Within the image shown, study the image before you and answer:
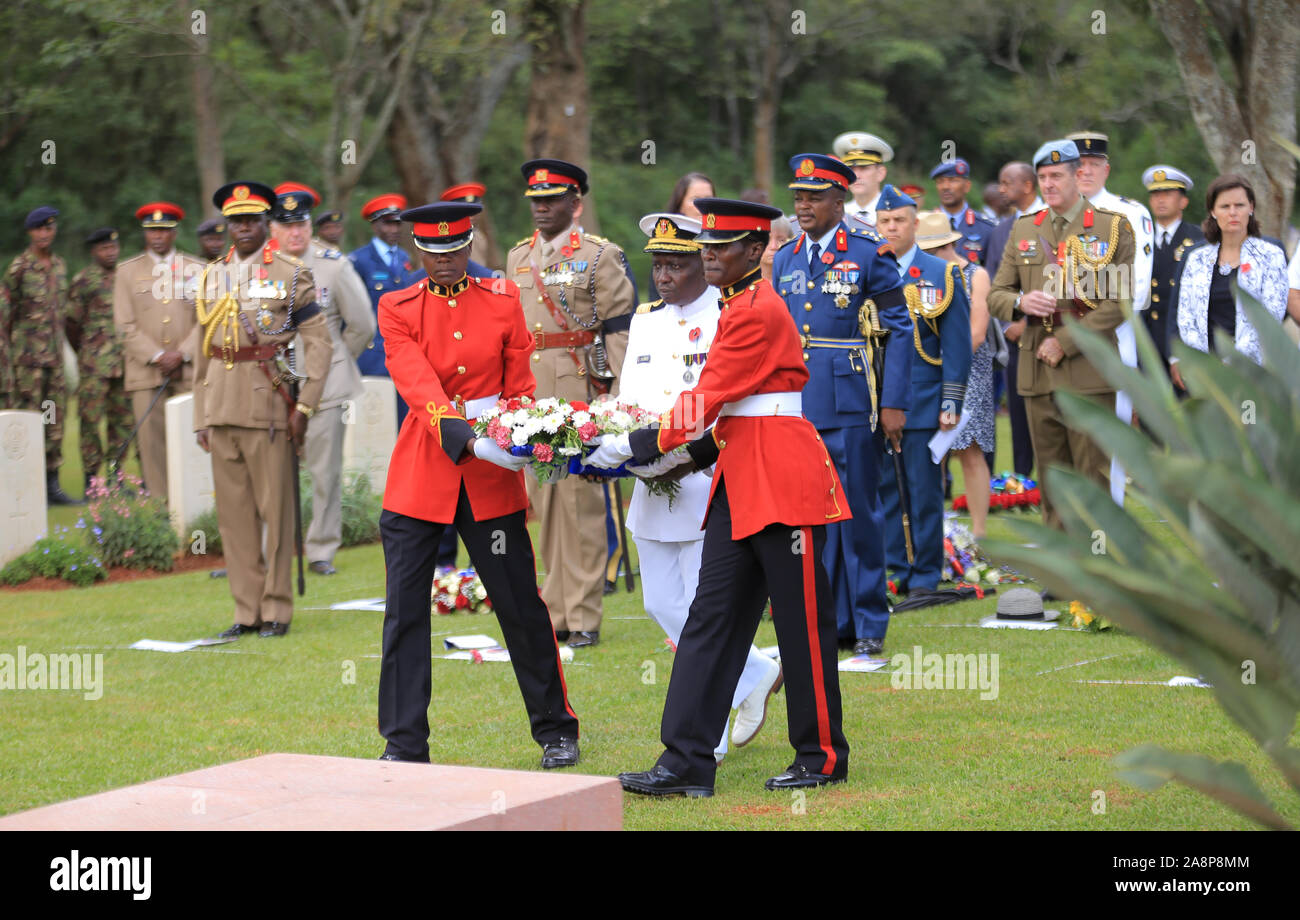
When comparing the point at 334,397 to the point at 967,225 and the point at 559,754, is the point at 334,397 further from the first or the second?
the point at 559,754

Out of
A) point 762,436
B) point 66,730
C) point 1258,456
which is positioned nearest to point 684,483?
point 762,436

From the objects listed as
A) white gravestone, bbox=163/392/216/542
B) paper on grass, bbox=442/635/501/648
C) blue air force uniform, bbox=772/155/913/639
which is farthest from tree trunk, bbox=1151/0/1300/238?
white gravestone, bbox=163/392/216/542

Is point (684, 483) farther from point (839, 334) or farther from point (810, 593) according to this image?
point (839, 334)

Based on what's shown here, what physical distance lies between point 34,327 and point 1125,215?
11138mm

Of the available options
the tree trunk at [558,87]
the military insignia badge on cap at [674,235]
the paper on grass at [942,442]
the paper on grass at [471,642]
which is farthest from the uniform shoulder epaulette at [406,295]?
the tree trunk at [558,87]

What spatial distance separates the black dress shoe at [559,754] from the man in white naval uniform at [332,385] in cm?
618

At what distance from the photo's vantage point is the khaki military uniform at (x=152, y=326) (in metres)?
14.4

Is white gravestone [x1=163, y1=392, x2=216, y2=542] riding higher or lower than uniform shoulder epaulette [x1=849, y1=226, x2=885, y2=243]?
lower

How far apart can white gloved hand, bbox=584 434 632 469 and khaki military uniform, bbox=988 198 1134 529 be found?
152 inches

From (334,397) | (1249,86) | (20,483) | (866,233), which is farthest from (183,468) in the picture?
(1249,86)

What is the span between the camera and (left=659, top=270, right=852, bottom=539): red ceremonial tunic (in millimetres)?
6199

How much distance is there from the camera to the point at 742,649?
639 centimetres

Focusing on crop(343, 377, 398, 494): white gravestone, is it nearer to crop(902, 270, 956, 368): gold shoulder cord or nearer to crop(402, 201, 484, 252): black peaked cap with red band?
crop(902, 270, 956, 368): gold shoulder cord

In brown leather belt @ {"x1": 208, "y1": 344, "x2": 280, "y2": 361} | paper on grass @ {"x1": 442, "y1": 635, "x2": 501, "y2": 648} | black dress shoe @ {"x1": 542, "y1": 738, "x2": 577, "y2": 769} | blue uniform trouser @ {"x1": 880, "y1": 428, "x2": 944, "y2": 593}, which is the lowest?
paper on grass @ {"x1": 442, "y1": 635, "x2": 501, "y2": 648}
